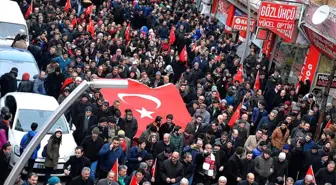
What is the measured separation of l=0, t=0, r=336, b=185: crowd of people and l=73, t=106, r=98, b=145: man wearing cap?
0.07 feet

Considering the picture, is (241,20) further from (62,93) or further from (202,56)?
(62,93)

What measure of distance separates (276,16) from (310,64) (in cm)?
250

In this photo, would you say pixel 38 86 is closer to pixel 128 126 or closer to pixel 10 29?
pixel 128 126

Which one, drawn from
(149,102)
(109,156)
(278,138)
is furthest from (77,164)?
(149,102)

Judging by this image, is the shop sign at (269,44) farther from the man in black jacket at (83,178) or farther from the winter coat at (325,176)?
the man in black jacket at (83,178)

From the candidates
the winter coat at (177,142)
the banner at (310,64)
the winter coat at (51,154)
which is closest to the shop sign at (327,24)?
the banner at (310,64)

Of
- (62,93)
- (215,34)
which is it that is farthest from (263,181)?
(215,34)

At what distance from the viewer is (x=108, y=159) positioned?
15875 mm

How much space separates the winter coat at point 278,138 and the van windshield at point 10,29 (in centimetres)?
940

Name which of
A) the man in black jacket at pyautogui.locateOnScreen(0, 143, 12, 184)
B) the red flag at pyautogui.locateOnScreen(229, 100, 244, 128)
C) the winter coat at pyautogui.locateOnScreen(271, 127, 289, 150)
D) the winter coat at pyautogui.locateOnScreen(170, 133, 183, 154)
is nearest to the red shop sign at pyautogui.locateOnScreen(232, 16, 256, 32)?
the red flag at pyautogui.locateOnScreen(229, 100, 244, 128)

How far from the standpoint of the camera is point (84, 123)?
58.0 feet

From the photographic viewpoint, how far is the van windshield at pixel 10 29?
24.9 m

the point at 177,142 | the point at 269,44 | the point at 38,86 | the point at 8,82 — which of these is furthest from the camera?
the point at 269,44

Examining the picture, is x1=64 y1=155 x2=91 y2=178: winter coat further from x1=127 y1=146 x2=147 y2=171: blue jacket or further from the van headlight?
→ the van headlight
